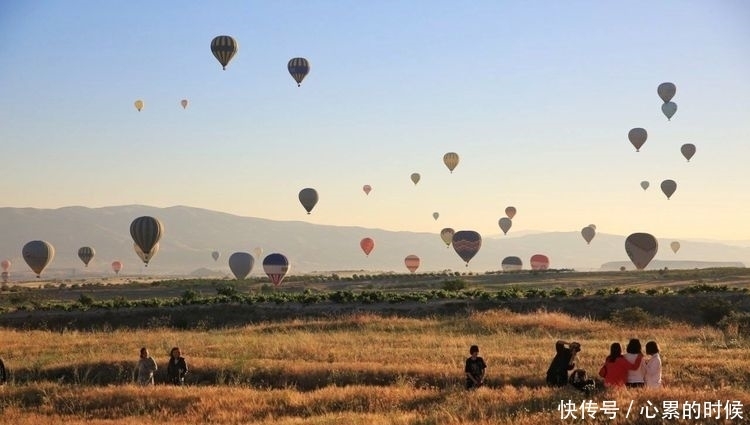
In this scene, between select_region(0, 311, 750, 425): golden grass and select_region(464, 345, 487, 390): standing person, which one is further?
select_region(464, 345, 487, 390): standing person

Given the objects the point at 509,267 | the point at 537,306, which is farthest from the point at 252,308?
the point at 509,267

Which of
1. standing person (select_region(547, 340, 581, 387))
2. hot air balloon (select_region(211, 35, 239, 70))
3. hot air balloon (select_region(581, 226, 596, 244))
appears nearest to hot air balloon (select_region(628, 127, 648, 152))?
hot air balloon (select_region(211, 35, 239, 70))

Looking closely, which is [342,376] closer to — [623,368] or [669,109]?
[623,368]

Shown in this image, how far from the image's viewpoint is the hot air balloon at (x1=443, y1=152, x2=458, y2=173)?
11712cm

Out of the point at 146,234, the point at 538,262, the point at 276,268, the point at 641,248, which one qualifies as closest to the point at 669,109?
the point at 641,248

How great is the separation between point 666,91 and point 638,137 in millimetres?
6427

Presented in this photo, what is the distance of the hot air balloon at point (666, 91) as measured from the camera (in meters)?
99.6

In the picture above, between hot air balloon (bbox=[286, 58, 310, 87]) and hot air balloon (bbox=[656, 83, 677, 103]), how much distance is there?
1707 inches

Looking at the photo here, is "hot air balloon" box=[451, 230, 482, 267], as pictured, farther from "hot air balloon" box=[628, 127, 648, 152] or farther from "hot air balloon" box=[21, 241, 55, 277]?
"hot air balloon" box=[21, 241, 55, 277]

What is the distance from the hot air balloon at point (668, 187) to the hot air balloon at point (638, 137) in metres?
22.5

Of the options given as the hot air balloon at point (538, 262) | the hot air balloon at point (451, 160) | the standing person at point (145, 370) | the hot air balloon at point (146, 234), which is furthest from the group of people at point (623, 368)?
the hot air balloon at point (538, 262)

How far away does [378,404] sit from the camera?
64.0 ft

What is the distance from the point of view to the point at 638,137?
334 ft

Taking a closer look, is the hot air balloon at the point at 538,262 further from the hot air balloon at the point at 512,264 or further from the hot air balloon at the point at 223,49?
the hot air balloon at the point at 223,49
